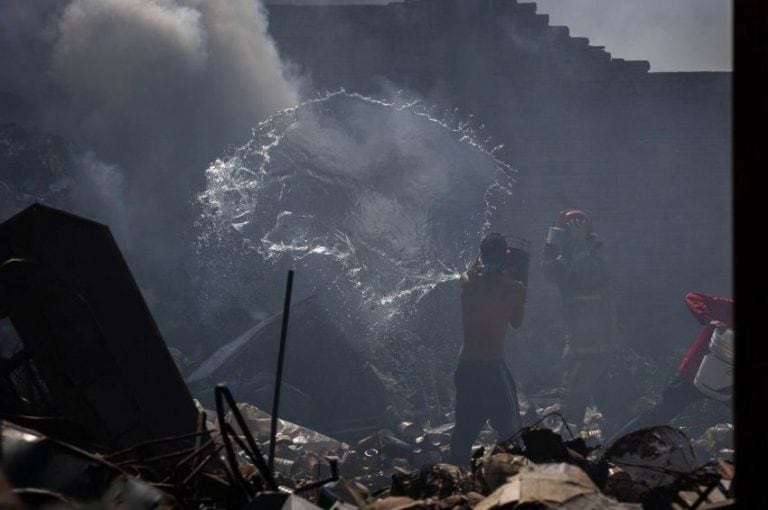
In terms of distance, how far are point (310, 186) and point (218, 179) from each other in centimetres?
169

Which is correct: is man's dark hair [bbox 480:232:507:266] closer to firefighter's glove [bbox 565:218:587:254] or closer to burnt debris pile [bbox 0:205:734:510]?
firefighter's glove [bbox 565:218:587:254]

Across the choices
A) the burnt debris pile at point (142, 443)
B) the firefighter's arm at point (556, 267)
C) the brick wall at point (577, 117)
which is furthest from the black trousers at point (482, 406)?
the brick wall at point (577, 117)

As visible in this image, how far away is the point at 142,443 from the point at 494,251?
13.8 feet

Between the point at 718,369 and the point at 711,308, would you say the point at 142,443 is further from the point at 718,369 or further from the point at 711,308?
the point at 711,308

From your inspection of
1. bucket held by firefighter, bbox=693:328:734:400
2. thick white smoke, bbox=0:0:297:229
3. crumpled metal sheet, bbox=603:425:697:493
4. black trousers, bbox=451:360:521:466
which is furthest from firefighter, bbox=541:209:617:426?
thick white smoke, bbox=0:0:297:229

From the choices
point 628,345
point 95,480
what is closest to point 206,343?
point 628,345

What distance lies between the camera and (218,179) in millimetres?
11242

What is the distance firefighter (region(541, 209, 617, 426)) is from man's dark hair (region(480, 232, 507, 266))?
6.87ft

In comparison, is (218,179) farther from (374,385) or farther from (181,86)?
(374,385)

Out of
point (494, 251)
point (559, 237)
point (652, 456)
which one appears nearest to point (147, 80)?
point (559, 237)

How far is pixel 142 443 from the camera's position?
2525 millimetres

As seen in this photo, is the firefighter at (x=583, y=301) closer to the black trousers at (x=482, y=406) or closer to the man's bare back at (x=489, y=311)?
the man's bare back at (x=489, y=311)

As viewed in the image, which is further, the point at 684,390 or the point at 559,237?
the point at 559,237

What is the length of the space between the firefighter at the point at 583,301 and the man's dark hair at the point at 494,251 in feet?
6.87
